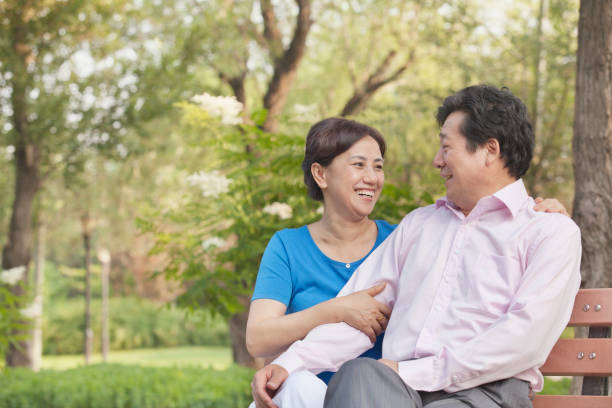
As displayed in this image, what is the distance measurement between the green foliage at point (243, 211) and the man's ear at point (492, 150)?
212 centimetres

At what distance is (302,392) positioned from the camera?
7.37ft

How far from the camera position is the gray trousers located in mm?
2025

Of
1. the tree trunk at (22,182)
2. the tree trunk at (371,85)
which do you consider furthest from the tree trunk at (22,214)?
the tree trunk at (371,85)

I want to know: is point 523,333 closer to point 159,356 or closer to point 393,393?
A: point 393,393

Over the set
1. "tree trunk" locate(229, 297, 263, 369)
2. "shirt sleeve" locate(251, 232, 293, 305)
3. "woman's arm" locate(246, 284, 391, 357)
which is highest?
"shirt sleeve" locate(251, 232, 293, 305)

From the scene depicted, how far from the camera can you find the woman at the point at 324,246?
8.52ft

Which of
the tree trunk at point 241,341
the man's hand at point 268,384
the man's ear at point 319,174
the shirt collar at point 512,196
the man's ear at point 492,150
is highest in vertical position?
the man's ear at point 492,150

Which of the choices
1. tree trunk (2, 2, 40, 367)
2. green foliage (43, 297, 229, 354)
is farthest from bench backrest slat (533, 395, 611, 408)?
green foliage (43, 297, 229, 354)

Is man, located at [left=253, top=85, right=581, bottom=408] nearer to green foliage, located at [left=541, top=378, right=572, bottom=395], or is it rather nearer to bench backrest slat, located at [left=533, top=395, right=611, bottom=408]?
bench backrest slat, located at [left=533, top=395, right=611, bottom=408]

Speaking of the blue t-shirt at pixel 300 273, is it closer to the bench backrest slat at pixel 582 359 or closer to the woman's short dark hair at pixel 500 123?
the bench backrest slat at pixel 582 359

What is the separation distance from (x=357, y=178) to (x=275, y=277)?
545 mm

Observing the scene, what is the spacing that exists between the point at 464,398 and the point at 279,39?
798cm

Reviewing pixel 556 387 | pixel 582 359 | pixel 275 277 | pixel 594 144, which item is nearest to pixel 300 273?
pixel 275 277

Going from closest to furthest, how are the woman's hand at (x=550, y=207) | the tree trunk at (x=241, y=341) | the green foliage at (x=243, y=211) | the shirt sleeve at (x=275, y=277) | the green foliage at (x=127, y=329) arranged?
1. the woman's hand at (x=550, y=207)
2. the shirt sleeve at (x=275, y=277)
3. the green foliage at (x=243, y=211)
4. the tree trunk at (x=241, y=341)
5. the green foliage at (x=127, y=329)
